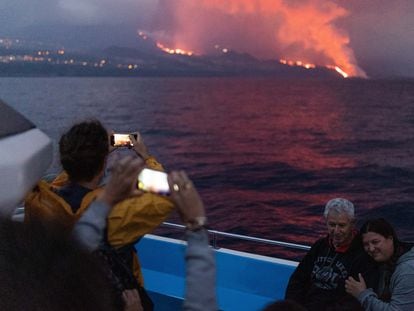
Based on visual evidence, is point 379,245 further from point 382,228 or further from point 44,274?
point 44,274

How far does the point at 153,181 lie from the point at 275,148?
39.8 meters

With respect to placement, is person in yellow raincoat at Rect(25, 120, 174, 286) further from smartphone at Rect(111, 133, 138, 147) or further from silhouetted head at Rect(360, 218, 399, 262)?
silhouetted head at Rect(360, 218, 399, 262)

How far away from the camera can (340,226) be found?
2596 millimetres

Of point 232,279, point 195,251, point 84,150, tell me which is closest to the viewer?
point 195,251

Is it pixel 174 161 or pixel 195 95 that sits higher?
pixel 195 95

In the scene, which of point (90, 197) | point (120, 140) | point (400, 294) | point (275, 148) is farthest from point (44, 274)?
point (275, 148)

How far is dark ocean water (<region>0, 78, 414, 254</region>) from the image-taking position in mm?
23125

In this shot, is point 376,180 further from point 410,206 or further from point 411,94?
point 411,94

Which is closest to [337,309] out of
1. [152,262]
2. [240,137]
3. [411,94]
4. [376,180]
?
[152,262]

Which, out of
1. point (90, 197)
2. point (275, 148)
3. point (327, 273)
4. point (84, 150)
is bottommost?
point (275, 148)

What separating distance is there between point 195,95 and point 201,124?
29701mm

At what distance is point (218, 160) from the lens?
36.6 meters

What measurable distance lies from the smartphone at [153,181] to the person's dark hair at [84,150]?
38 cm

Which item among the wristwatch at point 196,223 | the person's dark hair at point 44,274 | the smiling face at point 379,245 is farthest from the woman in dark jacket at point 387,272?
the person's dark hair at point 44,274
